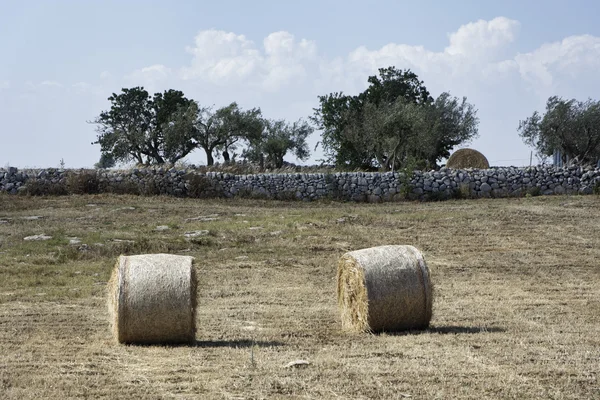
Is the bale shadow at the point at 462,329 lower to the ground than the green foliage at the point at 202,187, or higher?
lower

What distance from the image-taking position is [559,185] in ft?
128

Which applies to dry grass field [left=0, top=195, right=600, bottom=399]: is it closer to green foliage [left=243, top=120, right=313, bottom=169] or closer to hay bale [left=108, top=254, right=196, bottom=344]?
hay bale [left=108, top=254, right=196, bottom=344]

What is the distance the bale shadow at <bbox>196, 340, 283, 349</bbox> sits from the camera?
1134 cm

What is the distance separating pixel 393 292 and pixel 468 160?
34622 millimetres

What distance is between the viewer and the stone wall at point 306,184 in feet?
124

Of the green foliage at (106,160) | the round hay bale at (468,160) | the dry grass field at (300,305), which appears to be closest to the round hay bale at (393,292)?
the dry grass field at (300,305)

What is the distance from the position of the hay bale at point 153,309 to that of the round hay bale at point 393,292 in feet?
7.91

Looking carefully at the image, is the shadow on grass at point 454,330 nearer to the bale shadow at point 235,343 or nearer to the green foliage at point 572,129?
the bale shadow at point 235,343

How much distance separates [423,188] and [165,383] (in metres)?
29.8

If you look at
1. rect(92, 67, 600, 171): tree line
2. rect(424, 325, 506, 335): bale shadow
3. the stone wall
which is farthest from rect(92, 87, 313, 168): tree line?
rect(424, 325, 506, 335): bale shadow

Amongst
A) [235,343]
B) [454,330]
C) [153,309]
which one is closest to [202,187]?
[454,330]

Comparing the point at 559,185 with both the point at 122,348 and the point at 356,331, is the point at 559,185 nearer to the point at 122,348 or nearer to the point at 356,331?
the point at 356,331

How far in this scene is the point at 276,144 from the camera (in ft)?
216

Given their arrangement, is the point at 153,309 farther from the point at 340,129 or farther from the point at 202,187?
the point at 340,129
